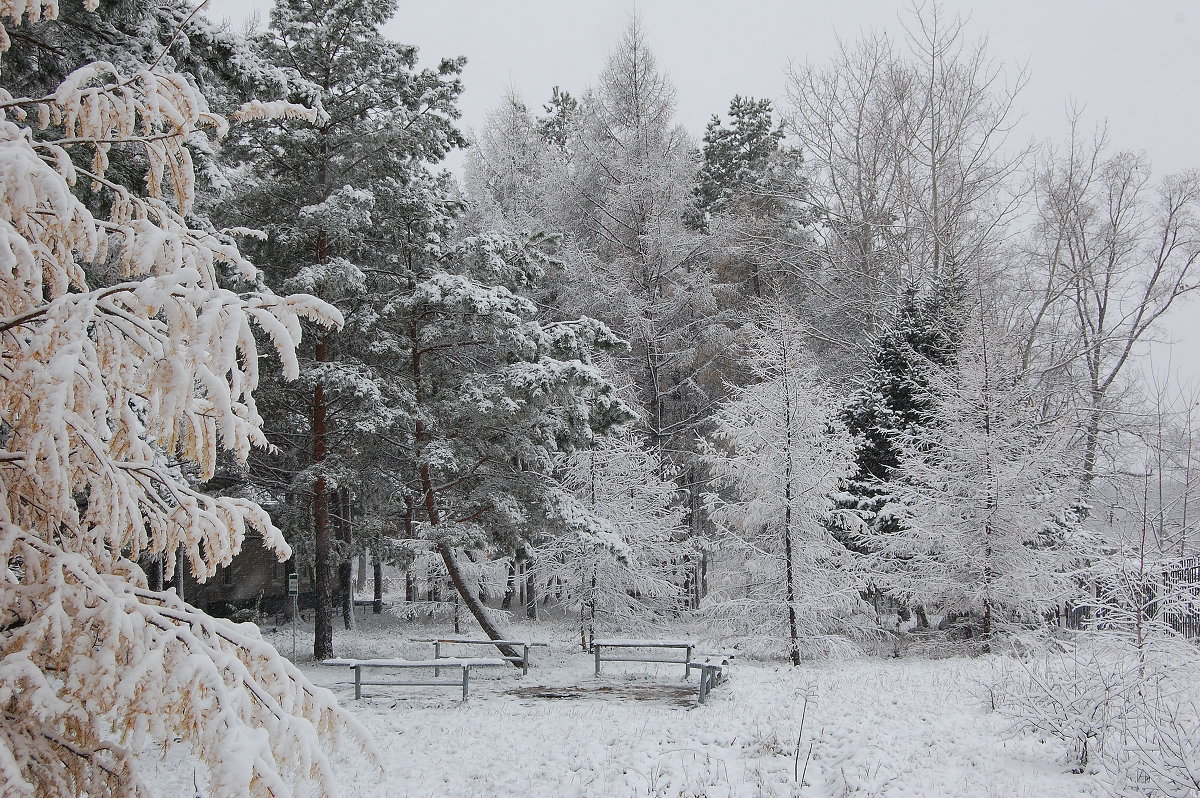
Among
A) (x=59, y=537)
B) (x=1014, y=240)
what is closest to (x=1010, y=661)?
(x=59, y=537)

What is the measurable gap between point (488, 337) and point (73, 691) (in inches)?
451

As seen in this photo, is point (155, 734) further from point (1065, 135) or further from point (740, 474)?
point (1065, 135)

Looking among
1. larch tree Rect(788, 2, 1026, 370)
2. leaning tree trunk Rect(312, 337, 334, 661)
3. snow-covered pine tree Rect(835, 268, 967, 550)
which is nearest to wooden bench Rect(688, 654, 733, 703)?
leaning tree trunk Rect(312, 337, 334, 661)

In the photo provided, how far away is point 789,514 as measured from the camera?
15.9 meters

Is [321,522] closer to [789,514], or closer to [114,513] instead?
[789,514]

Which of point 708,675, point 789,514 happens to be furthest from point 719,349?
point 708,675

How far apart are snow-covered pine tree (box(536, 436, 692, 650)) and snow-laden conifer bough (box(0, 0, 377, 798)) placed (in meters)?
15.8

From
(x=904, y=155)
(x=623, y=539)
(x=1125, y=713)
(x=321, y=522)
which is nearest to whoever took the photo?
(x=1125, y=713)

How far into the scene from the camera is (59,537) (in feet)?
9.92

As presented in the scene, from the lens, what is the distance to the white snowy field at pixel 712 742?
7.18 m

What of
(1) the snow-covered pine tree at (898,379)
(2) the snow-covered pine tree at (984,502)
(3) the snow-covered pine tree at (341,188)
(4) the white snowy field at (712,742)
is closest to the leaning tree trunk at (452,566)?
(3) the snow-covered pine tree at (341,188)

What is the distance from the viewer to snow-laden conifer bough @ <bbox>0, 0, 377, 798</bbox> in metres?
2.39

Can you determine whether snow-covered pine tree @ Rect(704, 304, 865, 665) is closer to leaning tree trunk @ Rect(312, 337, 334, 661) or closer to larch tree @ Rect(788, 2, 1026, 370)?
larch tree @ Rect(788, 2, 1026, 370)

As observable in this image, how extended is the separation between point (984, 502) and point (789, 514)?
4.12 metres
